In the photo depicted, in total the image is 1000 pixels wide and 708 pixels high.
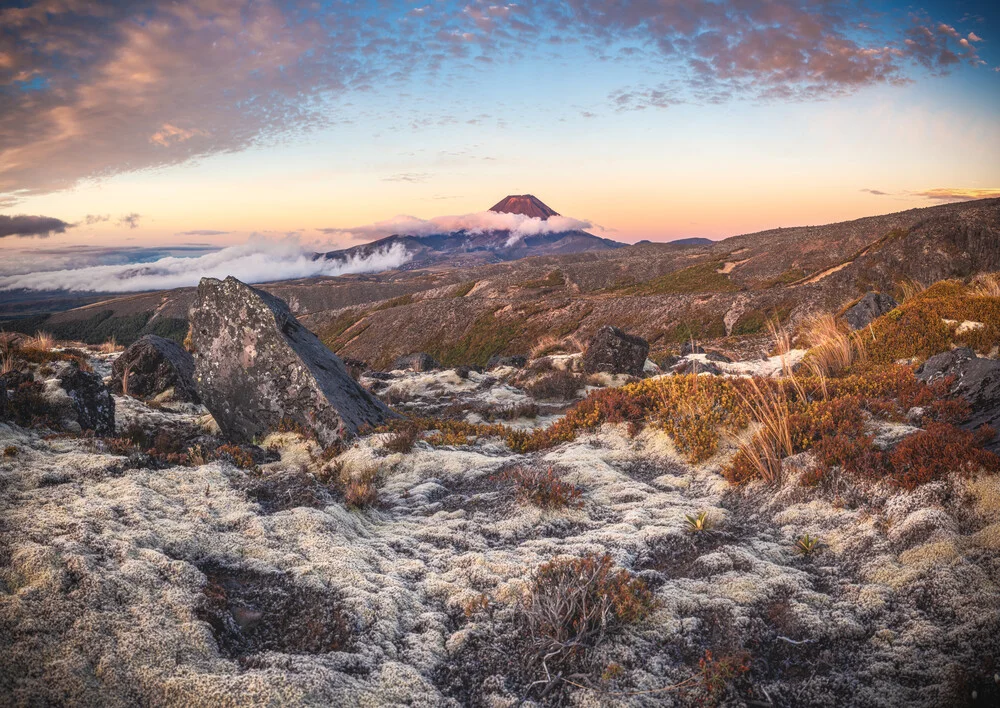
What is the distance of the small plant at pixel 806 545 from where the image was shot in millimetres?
6189

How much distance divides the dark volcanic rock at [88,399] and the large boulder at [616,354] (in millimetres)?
16655

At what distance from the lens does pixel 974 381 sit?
8.45 m

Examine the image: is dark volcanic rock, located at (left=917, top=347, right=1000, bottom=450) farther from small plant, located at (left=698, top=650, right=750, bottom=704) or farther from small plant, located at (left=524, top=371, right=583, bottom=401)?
small plant, located at (left=524, top=371, right=583, bottom=401)

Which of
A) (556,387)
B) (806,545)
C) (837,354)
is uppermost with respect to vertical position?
(837,354)

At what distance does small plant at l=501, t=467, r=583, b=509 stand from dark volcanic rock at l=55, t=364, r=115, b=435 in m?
8.36

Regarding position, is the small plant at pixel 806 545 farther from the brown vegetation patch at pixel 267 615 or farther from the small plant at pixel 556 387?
the small plant at pixel 556 387

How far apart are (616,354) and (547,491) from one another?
48.2 ft

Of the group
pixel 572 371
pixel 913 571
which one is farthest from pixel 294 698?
pixel 572 371

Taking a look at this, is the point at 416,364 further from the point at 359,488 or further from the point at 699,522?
the point at 699,522

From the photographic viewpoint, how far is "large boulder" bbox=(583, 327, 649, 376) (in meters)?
21.8

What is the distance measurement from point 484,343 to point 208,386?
4657 centimetres

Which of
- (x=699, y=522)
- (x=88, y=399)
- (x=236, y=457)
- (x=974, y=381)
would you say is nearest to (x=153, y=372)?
(x=88, y=399)

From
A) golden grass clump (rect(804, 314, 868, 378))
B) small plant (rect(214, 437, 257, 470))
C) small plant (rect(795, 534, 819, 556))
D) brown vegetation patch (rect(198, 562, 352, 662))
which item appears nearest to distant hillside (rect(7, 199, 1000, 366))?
golden grass clump (rect(804, 314, 868, 378))

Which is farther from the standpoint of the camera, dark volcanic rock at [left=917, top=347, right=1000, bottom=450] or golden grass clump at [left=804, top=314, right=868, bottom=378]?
golden grass clump at [left=804, top=314, right=868, bottom=378]
